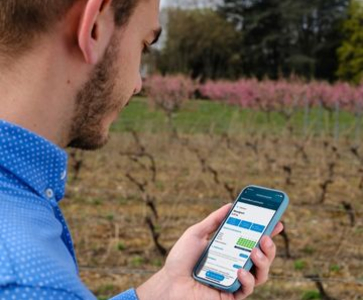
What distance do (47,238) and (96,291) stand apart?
3.78 m

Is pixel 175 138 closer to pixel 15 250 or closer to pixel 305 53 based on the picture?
pixel 15 250

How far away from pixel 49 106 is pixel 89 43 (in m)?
0.10

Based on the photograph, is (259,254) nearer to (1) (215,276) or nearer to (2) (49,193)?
(1) (215,276)

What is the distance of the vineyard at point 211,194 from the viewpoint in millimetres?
4914

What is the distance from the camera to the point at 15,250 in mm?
706

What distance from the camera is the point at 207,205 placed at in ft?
23.3

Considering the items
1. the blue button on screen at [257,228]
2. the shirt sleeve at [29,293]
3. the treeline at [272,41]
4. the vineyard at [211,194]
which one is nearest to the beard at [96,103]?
the shirt sleeve at [29,293]

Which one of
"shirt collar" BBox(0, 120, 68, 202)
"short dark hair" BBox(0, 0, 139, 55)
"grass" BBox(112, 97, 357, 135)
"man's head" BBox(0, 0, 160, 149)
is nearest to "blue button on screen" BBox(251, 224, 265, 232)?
"man's head" BBox(0, 0, 160, 149)

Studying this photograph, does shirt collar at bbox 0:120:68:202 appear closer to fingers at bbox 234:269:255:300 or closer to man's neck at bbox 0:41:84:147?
man's neck at bbox 0:41:84:147

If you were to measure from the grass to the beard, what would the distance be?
12.4 m

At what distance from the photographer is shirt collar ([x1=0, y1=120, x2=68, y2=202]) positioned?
81cm

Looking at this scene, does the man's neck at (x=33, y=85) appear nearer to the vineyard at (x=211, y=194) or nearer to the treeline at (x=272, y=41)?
the vineyard at (x=211, y=194)

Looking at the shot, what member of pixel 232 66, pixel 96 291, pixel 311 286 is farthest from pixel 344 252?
pixel 232 66

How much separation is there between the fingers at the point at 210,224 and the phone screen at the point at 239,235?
0.02 meters
